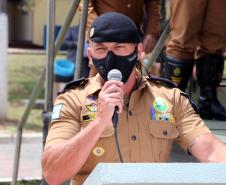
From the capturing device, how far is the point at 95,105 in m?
2.60

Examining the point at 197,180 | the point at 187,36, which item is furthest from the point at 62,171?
the point at 187,36

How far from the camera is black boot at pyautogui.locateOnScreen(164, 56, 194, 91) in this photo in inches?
155

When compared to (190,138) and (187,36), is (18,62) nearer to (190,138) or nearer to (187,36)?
(187,36)

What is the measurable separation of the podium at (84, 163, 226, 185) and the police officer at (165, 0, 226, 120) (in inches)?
91.1

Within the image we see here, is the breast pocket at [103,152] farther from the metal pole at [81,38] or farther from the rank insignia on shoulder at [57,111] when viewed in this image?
the metal pole at [81,38]

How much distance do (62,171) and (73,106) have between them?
1.02ft

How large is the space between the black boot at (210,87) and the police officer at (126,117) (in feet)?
3.87

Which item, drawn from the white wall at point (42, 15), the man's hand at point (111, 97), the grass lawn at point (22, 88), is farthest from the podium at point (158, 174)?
the white wall at point (42, 15)

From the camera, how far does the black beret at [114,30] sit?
2.56 m

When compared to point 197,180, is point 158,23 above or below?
below

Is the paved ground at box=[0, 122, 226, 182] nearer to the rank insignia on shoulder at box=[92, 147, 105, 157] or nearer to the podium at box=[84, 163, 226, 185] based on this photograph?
the rank insignia on shoulder at box=[92, 147, 105, 157]

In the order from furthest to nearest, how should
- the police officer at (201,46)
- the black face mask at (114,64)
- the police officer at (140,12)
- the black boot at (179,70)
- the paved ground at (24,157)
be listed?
the paved ground at (24,157)
the police officer at (140,12)
the black boot at (179,70)
the police officer at (201,46)
the black face mask at (114,64)

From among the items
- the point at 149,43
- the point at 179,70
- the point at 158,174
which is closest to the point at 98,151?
the point at 158,174

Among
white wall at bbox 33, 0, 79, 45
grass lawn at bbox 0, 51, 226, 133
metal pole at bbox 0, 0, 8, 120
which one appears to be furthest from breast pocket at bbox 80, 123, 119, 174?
white wall at bbox 33, 0, 79, 45
